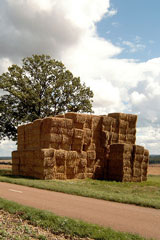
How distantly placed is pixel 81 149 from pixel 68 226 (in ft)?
54.9

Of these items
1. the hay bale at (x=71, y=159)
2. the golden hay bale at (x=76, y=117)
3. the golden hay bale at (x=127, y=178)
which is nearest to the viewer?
the hay bale at (x=71, y=159)

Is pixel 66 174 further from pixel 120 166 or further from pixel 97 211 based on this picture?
pixel 97 211

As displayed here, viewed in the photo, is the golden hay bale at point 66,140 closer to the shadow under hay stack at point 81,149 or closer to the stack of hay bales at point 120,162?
the shadow under hay stack at point 81,149

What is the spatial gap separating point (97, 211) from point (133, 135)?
752 inches

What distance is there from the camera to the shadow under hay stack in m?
22.2

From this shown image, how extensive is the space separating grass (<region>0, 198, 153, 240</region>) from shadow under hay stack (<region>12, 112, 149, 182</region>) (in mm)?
12347

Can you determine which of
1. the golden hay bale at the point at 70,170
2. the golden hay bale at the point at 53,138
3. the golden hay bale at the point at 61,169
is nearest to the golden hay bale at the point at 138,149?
the golden hay bale at the point at 70,170

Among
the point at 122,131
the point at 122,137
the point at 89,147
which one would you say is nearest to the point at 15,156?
the point at 89,147

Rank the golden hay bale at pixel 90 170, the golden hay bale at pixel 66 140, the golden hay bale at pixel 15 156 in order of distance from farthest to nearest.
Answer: the golden hay bale at pixel 15 156 → the golden hay bale at pixel 90 170 → the golden hay bale at pixel 66 140

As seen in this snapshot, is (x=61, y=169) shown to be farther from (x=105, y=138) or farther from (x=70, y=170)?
(x=105, y=138)

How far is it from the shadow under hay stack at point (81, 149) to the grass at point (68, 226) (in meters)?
12.3

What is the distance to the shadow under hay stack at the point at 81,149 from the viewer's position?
22156mm

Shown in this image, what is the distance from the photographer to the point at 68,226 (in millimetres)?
7453

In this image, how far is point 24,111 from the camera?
→ 1420 inches
